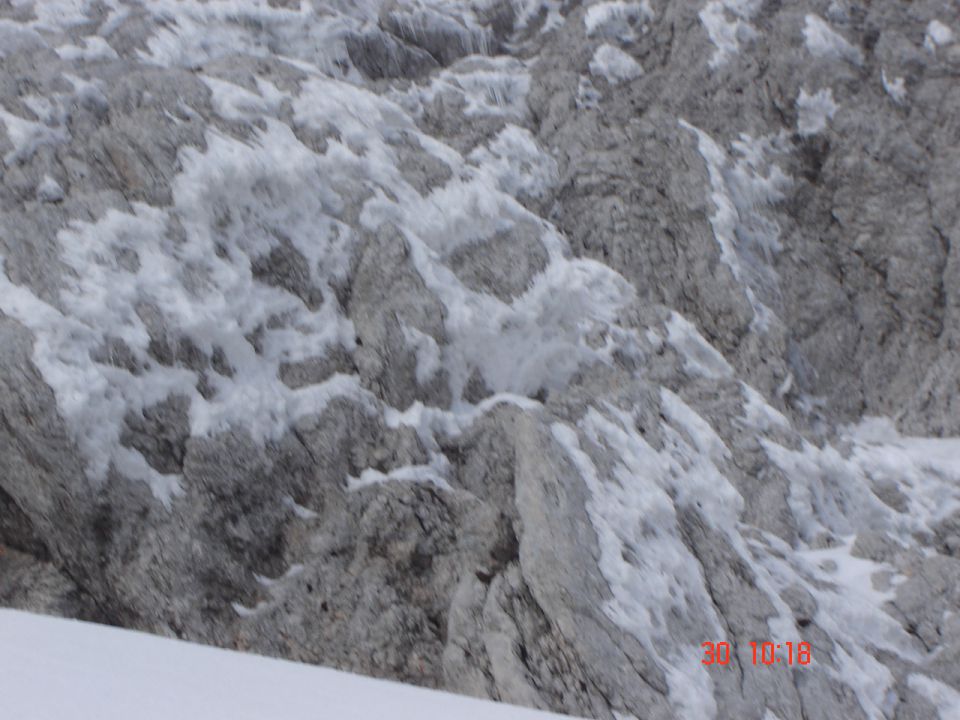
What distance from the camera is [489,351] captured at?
1393cm

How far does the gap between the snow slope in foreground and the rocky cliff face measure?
499 cm

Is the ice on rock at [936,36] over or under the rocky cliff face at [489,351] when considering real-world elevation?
over

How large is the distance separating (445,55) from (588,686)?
18.9 m

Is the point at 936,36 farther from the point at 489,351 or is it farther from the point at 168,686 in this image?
the point at 168,686

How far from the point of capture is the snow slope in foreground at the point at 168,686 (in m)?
3.00

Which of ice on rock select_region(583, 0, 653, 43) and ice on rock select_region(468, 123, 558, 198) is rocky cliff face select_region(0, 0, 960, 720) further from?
ice on rock select_region(583, 0, 653, 43)

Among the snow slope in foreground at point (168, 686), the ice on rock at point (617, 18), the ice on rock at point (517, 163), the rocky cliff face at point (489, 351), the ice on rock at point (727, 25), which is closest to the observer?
the snow slope in foreground at point (168, 686)

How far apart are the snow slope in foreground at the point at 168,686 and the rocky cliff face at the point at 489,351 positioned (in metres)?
4.99

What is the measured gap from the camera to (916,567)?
12.3 meters
